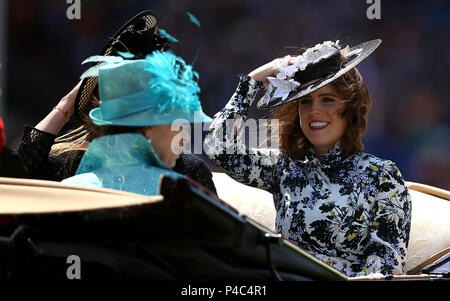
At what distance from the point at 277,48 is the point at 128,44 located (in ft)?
11.2

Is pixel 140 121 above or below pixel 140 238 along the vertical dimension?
above

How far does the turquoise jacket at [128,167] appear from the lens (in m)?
1.80

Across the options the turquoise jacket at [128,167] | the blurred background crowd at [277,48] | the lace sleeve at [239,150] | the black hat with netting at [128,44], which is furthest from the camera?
the blurred background crowd at [277,48]

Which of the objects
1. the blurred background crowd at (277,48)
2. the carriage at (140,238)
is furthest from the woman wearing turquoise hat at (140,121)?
the blurred background crowd at (277,48)

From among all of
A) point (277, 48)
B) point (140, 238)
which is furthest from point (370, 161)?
point (277, 48)

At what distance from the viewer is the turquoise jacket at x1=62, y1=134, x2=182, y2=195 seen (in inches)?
70.9

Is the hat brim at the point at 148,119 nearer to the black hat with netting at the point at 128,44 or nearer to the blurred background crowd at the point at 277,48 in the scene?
the black hat with netting at the point at 128,44

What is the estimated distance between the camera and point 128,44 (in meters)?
2.52

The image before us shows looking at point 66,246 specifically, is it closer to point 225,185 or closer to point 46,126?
point 46,126

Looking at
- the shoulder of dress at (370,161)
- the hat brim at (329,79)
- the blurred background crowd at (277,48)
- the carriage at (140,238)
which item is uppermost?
the blurred background crowd at (277,48)

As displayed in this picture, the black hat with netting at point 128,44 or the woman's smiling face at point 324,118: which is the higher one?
the black hat with netting at point 128,44

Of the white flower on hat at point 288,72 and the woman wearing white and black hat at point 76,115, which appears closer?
the woman wearing white and black hat at point 76,115

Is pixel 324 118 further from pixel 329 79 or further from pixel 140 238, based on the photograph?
pixel 140 238
